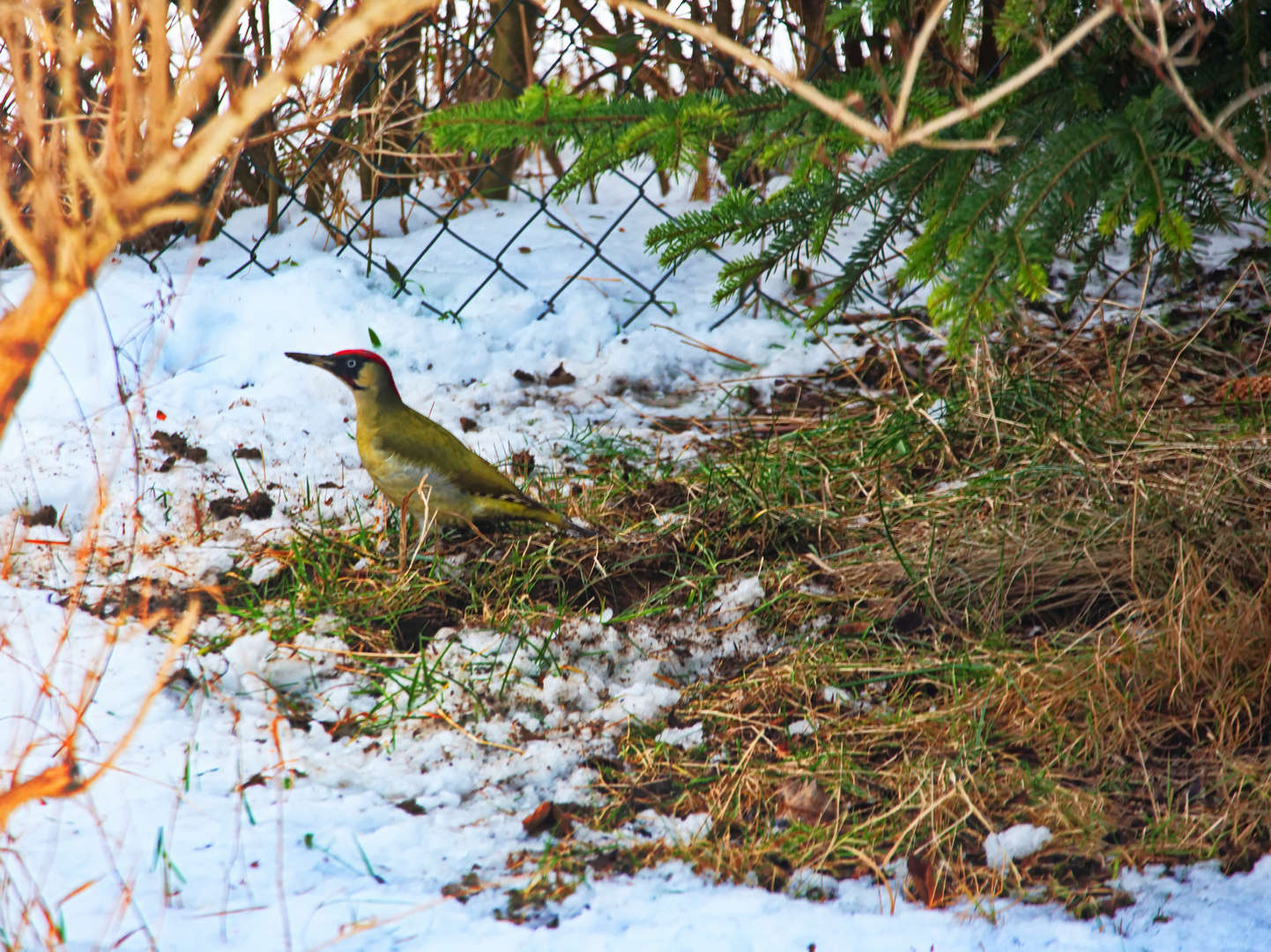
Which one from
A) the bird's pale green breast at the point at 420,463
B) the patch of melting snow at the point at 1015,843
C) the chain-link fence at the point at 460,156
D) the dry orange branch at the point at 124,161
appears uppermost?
the chain-link fence at the point at 460,156

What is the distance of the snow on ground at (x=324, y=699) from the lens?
6.00 feet

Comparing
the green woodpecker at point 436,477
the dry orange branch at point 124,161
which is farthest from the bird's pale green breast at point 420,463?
the dry orange branch at point 124,161

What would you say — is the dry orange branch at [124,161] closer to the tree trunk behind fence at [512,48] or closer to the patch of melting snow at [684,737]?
the patch of melting snow at [684,737]

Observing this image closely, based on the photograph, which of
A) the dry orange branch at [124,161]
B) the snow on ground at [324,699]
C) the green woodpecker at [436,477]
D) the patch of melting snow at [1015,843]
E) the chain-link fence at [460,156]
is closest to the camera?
the dry orange branch at [124,161]

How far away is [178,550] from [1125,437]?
283 centimetres

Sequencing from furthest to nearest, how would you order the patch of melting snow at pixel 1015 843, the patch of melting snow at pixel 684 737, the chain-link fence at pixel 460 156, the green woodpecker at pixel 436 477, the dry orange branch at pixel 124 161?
the chain-link fence at pixel 460 156 → the green woodpecker at pixel 436 477 → the patch of melting snow at pixel 684 737 → the patch of melting snow at pixel 1015 843 → the dry orange branch at pixel 124 161

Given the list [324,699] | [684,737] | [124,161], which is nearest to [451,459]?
[324,699]

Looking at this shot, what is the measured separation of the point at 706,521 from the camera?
10.6 ft

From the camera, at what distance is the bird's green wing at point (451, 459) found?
334 centimetres

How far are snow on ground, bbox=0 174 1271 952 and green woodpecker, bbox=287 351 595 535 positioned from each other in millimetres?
286

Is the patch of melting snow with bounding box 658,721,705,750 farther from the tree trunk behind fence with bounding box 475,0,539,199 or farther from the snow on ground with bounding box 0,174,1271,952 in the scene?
the tree trunk behind fence with bounding box 475,0,539,199

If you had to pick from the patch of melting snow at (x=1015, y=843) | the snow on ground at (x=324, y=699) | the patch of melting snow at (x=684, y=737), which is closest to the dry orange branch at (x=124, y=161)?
the snow on ground at (x=324, y=699)

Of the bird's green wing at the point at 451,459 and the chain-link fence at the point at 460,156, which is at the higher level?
the chain-link fence at the point at 460,156

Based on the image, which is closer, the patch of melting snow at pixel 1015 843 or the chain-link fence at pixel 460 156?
the patch of melting snow at pixel 1015 843
